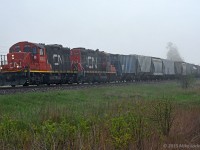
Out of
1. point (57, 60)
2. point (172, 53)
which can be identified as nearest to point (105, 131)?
point (57, 60)

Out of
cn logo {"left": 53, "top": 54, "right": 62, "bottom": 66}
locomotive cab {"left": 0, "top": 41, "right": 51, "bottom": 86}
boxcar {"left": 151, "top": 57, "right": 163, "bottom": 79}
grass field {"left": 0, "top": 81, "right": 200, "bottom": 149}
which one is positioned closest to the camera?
grass field {"left": 0, "top": 81, "right": 200, "bottom": 149}

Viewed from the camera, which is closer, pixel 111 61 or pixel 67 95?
pixel 67 95

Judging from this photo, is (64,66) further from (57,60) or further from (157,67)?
(157,67)

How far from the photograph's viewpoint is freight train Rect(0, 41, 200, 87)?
20.7 m

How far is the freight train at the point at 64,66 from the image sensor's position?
814 inches

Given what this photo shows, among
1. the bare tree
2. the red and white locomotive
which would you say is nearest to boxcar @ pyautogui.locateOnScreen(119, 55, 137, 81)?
the red and white locomotive

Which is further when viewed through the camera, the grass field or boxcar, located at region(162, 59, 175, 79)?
boxcar, located at region(162, 59, 175, 79)

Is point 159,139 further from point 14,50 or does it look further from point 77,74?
point 77,74

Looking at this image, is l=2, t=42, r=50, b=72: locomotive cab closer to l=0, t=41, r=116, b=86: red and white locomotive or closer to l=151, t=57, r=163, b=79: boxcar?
l=0, t=41, r=116, b=86: red and white locomotive

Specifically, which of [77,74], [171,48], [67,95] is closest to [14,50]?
[77,74]

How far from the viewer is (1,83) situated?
67.0ft

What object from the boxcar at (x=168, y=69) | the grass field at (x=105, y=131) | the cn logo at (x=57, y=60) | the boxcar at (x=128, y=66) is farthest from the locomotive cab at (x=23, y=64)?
the boxcar at (x=168, y=69)

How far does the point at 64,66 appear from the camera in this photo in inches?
1001

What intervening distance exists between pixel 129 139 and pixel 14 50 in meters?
18.4
